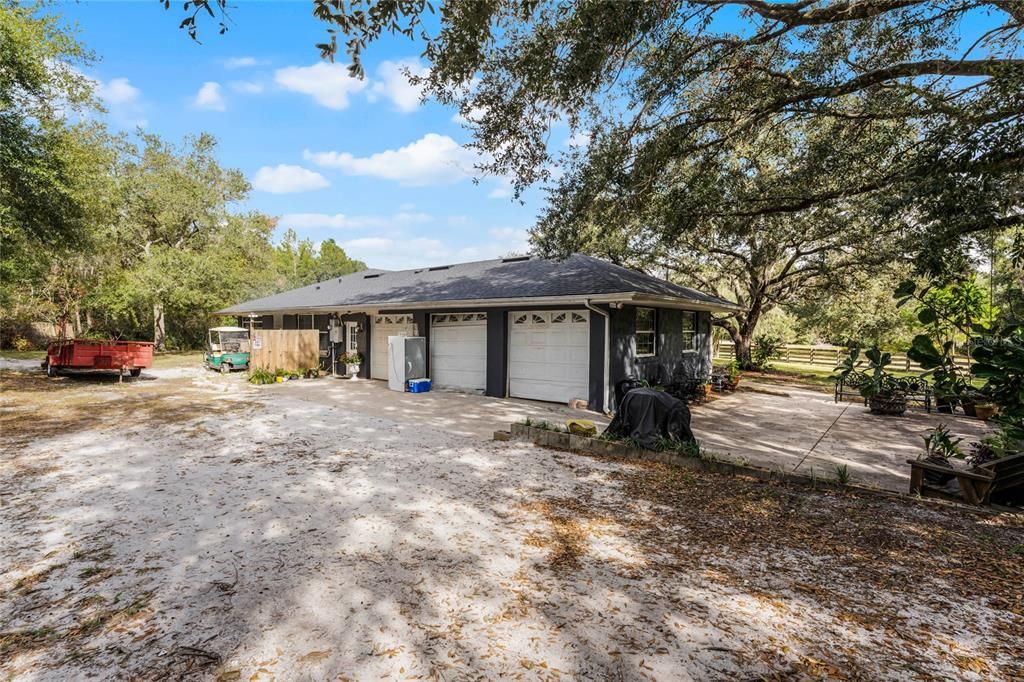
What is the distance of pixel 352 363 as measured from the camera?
50.3ft

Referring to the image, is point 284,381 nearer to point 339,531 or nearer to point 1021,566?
point 339,531

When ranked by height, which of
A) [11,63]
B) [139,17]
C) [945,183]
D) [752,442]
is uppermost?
[11,63]

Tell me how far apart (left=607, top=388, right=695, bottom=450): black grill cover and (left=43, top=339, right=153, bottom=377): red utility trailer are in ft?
48.3

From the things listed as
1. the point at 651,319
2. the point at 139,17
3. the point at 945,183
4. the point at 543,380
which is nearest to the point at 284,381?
the point at 543,380

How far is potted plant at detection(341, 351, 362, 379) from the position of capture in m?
15.3

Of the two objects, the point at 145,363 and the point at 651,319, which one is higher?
the point at 651,319

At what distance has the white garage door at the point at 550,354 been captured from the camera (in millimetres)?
10633

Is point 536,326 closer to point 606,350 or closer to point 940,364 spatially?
point 606,350

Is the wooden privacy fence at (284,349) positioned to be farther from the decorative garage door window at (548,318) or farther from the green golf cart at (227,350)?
the decorative garage door window at (548,318)

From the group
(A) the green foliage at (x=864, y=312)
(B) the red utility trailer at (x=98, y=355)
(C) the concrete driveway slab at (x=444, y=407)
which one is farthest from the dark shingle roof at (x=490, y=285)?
(A) the green foliage at (x=864, y=312)

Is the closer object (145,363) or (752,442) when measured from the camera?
(752,442)

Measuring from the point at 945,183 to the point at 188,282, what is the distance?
1133 inches

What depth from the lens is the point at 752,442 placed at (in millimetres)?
7590

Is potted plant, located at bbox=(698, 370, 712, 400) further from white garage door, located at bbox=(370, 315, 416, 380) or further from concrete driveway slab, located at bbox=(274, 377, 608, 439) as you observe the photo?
white garage door, located at bbox=(370, 315, 416, 380)
